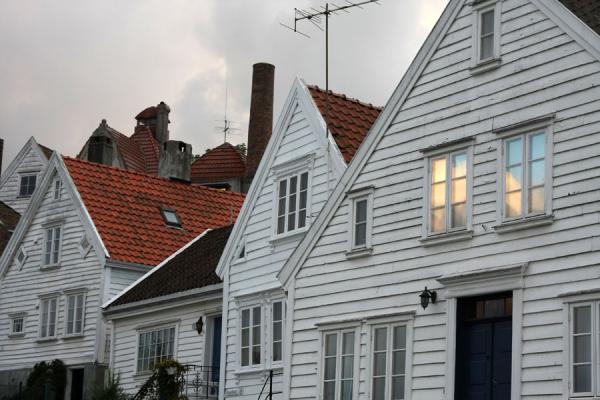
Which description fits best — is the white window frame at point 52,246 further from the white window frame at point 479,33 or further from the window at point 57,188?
the white window frame at point 479,33

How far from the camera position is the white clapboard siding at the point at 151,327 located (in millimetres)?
34156

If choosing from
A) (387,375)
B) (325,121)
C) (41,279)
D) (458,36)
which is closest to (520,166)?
(458,36)

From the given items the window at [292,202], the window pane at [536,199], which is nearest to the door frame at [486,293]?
the window pane at [536,199]

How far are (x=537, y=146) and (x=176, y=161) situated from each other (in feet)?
87.4

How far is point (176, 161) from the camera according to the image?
4700 centimetres

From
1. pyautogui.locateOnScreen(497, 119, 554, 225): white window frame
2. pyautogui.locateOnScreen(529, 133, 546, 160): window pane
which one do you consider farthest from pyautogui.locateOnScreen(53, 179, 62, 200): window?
pyautogui.locateOnScreen(529, 133, 546, 160): window pane

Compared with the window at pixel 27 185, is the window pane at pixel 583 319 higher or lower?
lower

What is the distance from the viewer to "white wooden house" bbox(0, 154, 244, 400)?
130ft

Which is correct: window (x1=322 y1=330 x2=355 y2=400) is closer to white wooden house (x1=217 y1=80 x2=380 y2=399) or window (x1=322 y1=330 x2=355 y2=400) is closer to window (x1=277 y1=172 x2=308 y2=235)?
white wooden house (x1=217 y1=80 x2=380 y2=399)

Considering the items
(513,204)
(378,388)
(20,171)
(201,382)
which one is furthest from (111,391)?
(20,171)

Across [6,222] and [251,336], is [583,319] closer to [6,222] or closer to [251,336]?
[251,336]

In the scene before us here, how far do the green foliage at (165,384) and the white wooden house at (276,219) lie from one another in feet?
3.67

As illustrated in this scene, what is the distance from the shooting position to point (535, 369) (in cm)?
2083

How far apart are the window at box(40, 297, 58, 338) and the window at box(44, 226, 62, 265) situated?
126cm
